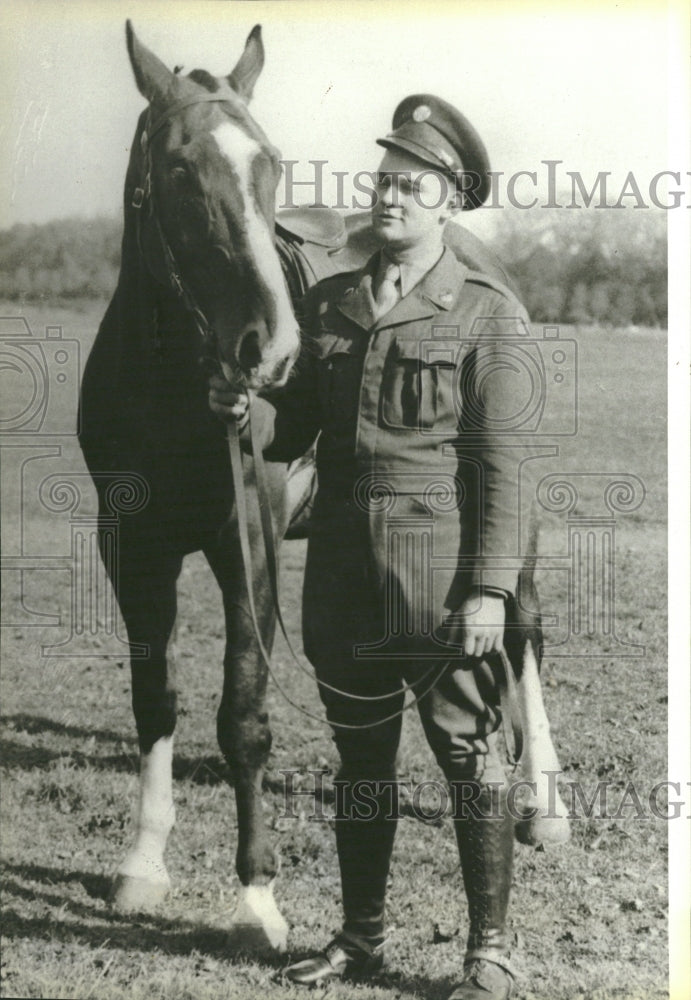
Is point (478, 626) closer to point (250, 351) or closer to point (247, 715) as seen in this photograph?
point (247, 715)

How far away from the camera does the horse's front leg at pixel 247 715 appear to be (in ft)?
16.5

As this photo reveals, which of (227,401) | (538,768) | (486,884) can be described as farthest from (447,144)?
(486,884)

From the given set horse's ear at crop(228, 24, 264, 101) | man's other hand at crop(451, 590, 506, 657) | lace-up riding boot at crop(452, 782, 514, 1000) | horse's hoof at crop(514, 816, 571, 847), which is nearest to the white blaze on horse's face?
horse's ear at crop(228, 24, 264, 101)

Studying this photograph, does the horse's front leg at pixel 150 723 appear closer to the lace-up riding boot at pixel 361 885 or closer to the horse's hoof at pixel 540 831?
the lace-up riding boot at pixel 361 885

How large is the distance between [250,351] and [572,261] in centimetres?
134

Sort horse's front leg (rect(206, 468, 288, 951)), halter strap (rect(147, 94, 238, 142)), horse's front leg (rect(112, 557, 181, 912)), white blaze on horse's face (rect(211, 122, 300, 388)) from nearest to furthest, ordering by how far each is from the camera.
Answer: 1. white blaze on horse's face (rect(211, 122, 300, 388))
2. halter strap (rect(147, 94, 238, 142))
3. horse's front leg (rect(206, 468, 288, 951))
4. horse's front leg (rect(112, 557, 181, 912))

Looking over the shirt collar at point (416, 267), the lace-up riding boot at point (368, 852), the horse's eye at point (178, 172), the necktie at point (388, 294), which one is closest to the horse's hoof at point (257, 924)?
the lace-up riding boot at point (368, 852)

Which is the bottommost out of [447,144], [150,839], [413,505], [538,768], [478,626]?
[150,839]

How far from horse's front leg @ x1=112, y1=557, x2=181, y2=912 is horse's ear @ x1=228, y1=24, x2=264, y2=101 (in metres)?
1.80

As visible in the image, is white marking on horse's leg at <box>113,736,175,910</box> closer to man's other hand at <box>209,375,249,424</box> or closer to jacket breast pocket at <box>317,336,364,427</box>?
man's other hand at <box>209,375,249,424</box>

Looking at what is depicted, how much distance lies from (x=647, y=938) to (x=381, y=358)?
2.42 meters

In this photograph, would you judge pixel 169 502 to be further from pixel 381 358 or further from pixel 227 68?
pixel 227 68

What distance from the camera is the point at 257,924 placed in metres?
5.04

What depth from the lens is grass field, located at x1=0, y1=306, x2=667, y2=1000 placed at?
5023 millimetres
